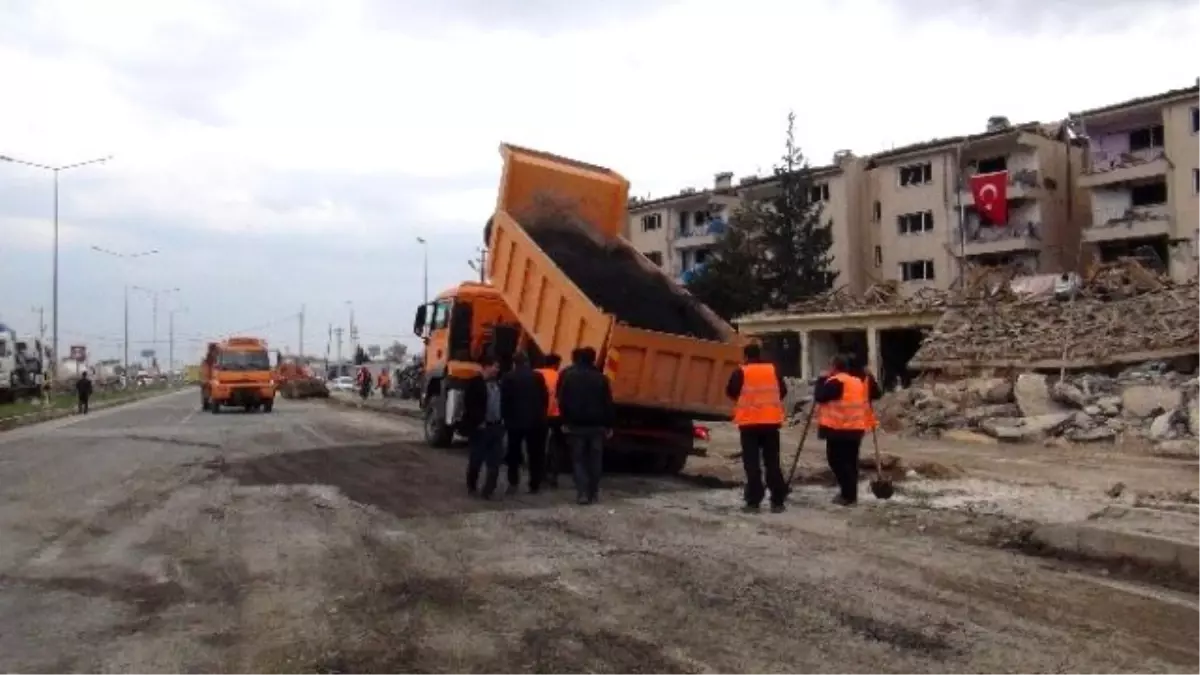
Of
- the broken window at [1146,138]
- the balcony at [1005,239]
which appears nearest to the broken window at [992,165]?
the balcony at [1005,239]

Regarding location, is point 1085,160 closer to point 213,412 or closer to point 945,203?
point 945,203

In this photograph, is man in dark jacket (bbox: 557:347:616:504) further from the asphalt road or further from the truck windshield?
the truck windshield

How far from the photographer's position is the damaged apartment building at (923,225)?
42.4 meters

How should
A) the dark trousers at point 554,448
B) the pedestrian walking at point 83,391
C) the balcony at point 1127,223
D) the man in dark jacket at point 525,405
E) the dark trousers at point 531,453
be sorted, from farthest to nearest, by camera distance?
the balcony at point 1127,223 < the pedestrian walking at point 83,391 < the dark trousers at point 554,448 < the dark trousers at point 531,453 < the man in dark jacket at point 525,405

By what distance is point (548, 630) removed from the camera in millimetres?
5801

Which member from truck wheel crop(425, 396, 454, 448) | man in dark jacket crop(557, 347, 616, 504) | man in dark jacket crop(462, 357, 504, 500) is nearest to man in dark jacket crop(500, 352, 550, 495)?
man in dark jacket crop(462, 357, 504, 500)

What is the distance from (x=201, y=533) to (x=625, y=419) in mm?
5437

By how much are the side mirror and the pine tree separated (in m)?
31.8

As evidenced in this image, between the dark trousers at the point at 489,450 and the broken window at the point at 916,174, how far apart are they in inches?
1570

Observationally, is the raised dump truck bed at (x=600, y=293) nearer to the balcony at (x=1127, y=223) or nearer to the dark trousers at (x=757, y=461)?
the dark trousers at (x=757, y=461)

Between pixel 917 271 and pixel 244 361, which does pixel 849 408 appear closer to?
pixel 244 361

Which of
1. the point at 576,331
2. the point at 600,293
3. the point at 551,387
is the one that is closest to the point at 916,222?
the point at 600,293

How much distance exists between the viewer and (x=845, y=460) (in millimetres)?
10875

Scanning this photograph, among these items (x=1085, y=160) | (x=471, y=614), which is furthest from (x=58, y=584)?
(x=1085, y=160)
